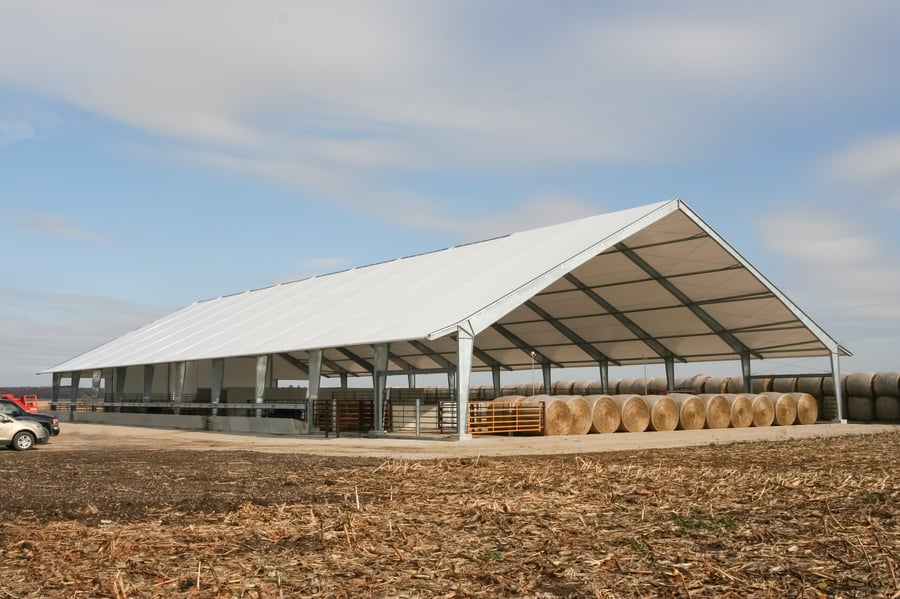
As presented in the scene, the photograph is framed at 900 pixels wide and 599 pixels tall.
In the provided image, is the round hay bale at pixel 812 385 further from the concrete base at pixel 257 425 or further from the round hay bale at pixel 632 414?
the concrete base at pixel 257 425

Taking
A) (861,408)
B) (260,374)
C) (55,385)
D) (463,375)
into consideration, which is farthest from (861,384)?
(55,385)

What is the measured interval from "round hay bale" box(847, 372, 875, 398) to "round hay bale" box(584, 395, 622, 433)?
1377cm

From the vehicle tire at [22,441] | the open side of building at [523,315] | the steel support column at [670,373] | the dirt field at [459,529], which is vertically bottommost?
the dirt field at [459,529]

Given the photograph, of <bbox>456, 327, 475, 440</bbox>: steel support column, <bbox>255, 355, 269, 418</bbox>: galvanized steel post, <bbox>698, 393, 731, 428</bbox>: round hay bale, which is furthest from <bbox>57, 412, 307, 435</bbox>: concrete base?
<bbox>698, 393, 731, 428</bbox>: round hay bale

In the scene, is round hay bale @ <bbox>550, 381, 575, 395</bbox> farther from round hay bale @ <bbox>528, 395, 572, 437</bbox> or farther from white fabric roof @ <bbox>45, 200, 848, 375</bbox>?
round hay bale @ <bbox>528, 395, 572, 437</bbox>

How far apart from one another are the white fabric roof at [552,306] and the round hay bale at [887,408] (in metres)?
2.63

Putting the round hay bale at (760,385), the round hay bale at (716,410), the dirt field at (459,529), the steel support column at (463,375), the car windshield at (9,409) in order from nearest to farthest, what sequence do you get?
the dirt field at (459,529), the steel support column at (463,375), the car windshield at (9,409), the round hay bale at (716,410), the round hay bale at (760,385)

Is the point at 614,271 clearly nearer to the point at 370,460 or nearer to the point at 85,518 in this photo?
the point at 370,460

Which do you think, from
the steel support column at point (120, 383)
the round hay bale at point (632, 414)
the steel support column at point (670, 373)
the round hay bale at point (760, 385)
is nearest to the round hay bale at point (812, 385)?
the round hay bale at point (760, 385)

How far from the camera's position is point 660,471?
15359 mm

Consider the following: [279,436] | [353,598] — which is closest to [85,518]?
[353,598]

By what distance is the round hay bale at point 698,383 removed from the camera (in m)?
44.3

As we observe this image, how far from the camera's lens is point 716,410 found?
114ft

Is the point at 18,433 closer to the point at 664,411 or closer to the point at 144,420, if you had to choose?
the point at 144,420
